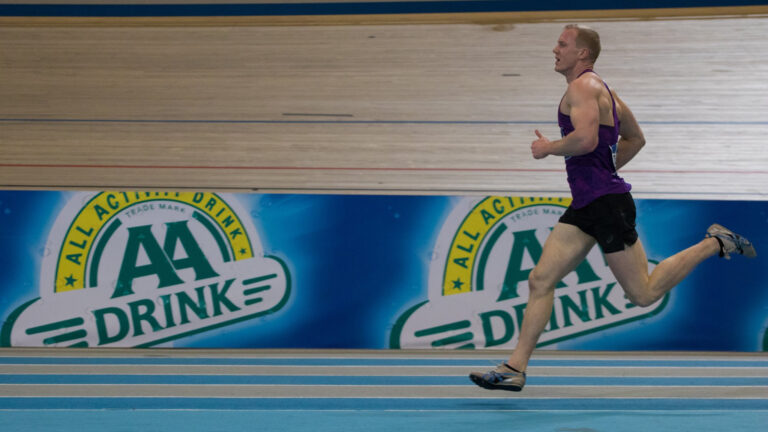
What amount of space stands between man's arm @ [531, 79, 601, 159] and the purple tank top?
0.12m

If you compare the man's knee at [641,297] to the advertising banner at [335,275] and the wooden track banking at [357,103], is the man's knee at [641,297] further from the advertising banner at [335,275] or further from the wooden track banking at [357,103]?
the wooden track banking at [357,103]


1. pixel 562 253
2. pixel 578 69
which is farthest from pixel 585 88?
pixel 562 253

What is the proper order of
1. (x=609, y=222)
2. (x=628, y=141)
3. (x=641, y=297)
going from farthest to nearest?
(x=628, y=141), (x=641, y=297), (x=609, y=222)

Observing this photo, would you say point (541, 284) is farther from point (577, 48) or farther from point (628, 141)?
point (577, 48)

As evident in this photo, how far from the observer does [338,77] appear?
7.75 m

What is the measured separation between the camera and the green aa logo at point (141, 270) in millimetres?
4852

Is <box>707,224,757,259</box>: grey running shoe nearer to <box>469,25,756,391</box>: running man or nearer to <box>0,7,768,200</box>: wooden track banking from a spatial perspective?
<box>469,25,756,391</box>: running man

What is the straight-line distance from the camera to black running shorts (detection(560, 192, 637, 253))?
11.3ft

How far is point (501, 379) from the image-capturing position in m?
3.40

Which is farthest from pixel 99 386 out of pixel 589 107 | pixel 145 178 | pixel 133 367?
pixel 145 178

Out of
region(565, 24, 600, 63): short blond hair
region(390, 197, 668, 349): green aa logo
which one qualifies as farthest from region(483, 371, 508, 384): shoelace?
region(390, 197, 668, 349): green aa logo

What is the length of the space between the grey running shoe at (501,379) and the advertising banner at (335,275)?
1.44 m

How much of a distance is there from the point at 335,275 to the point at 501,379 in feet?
5.67

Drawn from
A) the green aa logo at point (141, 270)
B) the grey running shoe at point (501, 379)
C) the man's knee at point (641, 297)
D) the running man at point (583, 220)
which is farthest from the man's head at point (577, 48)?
the green aa logo at point (141, 270)
